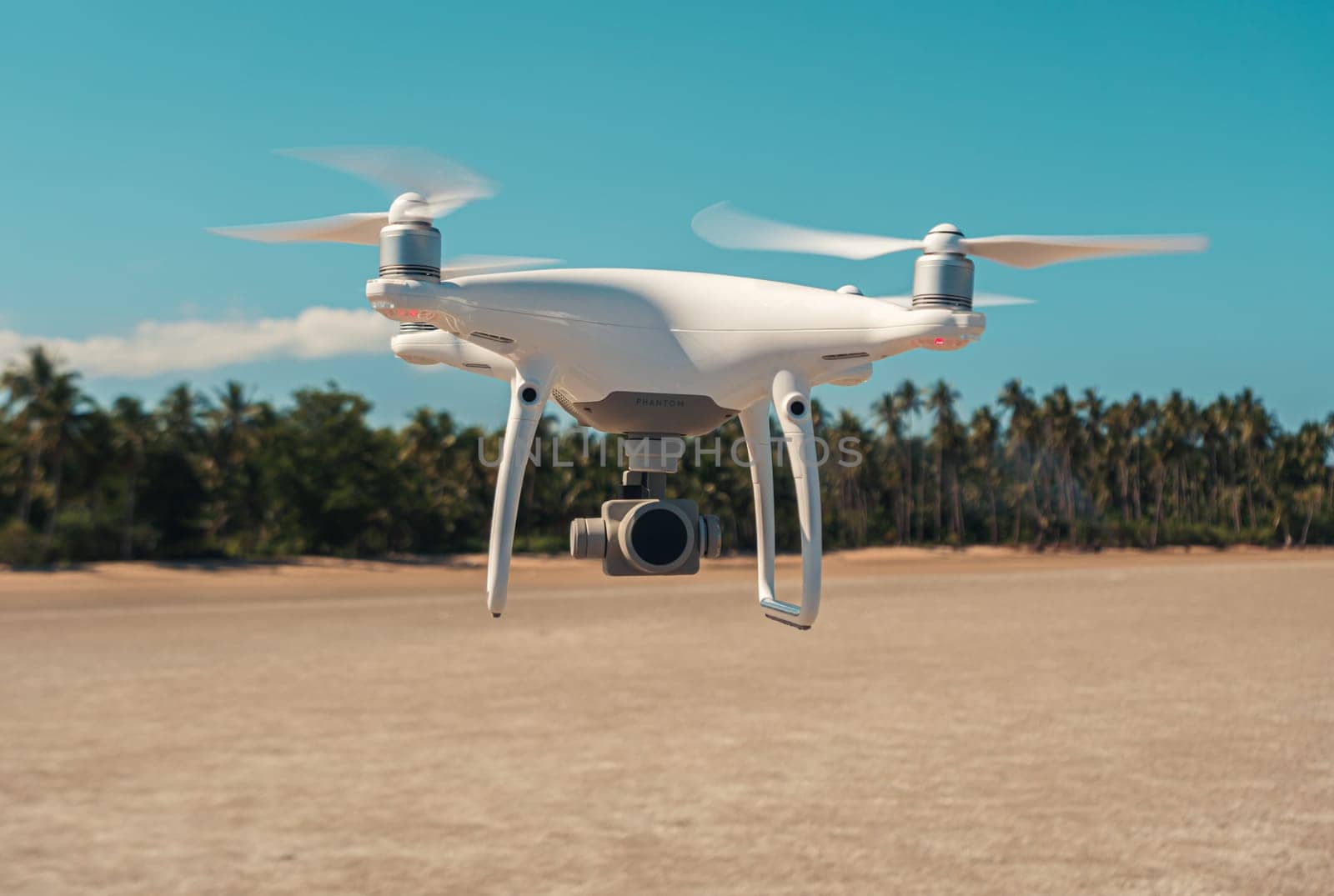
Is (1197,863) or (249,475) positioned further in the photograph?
(249,475)

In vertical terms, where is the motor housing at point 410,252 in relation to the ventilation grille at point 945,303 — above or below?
above

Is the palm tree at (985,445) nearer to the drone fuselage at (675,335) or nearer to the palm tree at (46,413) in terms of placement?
the palm tree at (46,413)

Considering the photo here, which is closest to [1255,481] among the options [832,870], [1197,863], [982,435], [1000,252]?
[982,435]

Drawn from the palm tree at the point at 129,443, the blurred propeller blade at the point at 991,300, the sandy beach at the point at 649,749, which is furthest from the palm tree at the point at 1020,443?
the blurred propeller blade at the point at 991,300

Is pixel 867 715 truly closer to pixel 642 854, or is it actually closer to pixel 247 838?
pixel 642 854

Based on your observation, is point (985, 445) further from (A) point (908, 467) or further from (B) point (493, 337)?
(B) point (493, 337)

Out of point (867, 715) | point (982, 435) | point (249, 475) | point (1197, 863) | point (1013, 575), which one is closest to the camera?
point (1197, 863)
